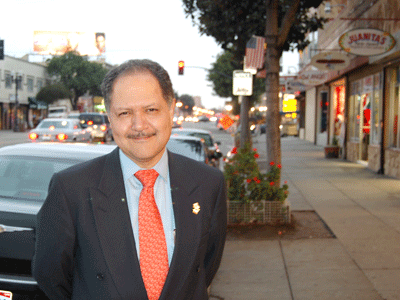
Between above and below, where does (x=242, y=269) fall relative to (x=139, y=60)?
below

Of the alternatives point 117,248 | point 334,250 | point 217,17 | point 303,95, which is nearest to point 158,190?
point 117,248

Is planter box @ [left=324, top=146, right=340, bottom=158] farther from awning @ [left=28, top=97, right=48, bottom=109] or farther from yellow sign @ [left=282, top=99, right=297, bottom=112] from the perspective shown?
awning @ [left=28, top=97, right=48, bottom=109]

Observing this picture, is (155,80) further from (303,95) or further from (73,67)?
(73,67)

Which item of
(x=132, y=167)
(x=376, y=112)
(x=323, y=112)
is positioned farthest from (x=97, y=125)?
Answer: (x=132, y=167)

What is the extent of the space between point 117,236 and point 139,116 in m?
0.48

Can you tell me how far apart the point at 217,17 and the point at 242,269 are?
1229cm

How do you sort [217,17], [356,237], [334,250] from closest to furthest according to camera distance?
[334,250]
[356,237]
[217,17]

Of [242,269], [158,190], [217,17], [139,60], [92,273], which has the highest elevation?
[217,17]

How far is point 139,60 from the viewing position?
2.10m

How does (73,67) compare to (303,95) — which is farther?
(73,67)

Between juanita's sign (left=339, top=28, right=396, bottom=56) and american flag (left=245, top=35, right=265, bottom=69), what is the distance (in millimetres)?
2252

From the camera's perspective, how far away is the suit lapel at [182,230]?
1979mm

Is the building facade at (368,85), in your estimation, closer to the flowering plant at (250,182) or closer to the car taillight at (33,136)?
the flowering plant at (250,182)

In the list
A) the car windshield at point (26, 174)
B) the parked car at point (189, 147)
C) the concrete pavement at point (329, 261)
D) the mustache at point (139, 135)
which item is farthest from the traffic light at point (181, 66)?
the mustache at point (139, 135)
